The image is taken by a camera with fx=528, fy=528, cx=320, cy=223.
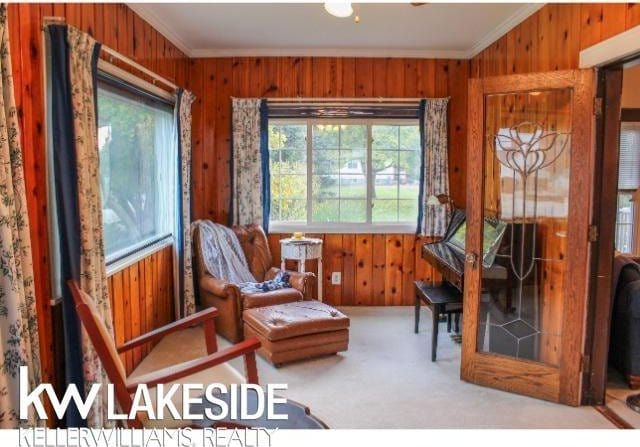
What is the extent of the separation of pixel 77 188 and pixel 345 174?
120 inches

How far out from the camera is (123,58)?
10.4 ft

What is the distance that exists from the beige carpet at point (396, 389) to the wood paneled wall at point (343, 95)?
34.6 inches

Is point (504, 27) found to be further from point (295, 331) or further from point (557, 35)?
point (295, 331)

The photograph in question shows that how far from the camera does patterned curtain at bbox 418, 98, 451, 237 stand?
4984 mm

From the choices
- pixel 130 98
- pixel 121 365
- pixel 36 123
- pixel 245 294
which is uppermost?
pixel 130 98

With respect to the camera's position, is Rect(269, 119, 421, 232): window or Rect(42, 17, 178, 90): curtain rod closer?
Rect(42, 17, 178, 90): curtain rod

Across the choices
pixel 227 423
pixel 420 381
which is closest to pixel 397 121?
pixel 420 381

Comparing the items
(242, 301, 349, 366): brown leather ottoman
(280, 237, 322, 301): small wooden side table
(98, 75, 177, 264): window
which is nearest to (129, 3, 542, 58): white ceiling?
(98, 75, 177, 264): window

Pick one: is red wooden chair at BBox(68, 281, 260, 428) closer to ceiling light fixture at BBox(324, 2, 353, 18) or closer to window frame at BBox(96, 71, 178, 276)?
window frame at BBox(96, 71, 178, 276)

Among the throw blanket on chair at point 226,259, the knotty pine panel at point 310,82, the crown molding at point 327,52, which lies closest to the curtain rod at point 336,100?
the knotty pine panel at point 310,82

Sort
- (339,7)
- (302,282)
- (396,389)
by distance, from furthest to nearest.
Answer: (302,282) → (396,389) → (339,7)

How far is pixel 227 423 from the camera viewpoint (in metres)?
2.12

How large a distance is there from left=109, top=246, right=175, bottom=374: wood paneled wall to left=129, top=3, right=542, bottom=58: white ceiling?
5.83 feet

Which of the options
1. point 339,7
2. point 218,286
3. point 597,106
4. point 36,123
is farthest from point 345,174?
point 36,123
